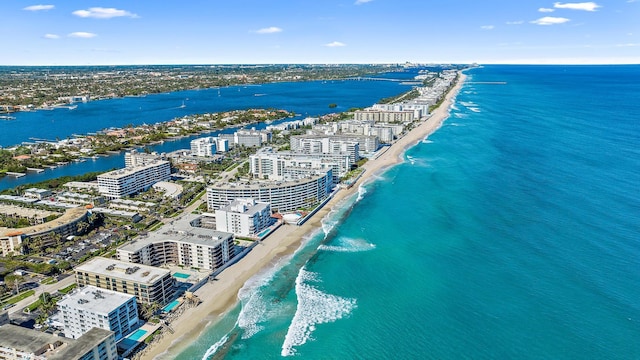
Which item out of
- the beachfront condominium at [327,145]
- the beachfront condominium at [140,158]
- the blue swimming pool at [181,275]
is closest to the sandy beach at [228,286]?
the blue swimming pool at [181,275]

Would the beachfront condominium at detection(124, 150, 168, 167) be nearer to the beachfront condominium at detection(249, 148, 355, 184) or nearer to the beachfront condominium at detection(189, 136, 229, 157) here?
the beachfront condominium at detection(189, 136, 229, 157)

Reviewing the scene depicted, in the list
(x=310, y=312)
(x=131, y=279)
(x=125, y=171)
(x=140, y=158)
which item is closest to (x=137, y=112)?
(x=140, y=158)

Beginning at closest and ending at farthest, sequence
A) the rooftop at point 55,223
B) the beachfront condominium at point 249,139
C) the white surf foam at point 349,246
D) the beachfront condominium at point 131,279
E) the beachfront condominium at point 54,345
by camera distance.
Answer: the beachfront condominium at point 54,345
the beachfront condominium at point 131,279
the rooftop at point 55,223
the white surf foam at point 349,246
the beachfront condominium at point 249,139

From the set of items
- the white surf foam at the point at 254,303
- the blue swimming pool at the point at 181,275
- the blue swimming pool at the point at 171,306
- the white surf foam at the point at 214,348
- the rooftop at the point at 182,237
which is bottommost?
the white surf foam at the point at 214,348

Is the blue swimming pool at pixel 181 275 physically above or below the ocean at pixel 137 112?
below

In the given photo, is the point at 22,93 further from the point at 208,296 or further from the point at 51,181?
the point at 208,296

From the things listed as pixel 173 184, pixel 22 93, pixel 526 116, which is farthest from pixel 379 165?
pixel 22 93

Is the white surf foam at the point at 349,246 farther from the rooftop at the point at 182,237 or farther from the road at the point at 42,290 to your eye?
the road at the point at 42,290
